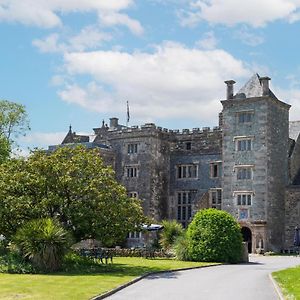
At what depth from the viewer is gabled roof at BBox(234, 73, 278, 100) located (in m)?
60.4

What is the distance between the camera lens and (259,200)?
191 ft

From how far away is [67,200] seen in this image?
3559 centimetres

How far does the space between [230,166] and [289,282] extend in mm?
34252

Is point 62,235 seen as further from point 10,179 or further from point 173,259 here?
point 173,259

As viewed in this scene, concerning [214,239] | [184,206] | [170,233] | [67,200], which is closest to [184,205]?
[184,206]

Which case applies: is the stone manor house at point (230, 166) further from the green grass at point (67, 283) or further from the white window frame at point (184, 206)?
the green grass at point (67, 283)

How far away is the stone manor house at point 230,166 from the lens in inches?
2312

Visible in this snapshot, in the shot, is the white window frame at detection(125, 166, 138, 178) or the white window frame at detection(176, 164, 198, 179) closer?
the white window frame at detection(125, 166, 138, 178)

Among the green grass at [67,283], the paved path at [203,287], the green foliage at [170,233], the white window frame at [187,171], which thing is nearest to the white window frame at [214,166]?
the white window frame at [187,171]

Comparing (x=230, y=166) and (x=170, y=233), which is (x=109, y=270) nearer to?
(x=170, y=233)

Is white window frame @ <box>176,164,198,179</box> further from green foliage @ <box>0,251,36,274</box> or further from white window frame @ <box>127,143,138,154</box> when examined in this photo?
green foliage @ <box>0,251,36,274</box>

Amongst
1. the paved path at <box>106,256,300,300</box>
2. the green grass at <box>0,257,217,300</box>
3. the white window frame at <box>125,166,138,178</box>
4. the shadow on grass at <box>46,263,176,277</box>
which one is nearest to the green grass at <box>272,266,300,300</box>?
the paved path at <box>106,256,300,300</box>

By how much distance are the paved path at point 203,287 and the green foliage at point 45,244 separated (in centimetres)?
529

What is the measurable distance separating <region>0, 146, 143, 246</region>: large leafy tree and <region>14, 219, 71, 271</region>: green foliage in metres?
2.04
